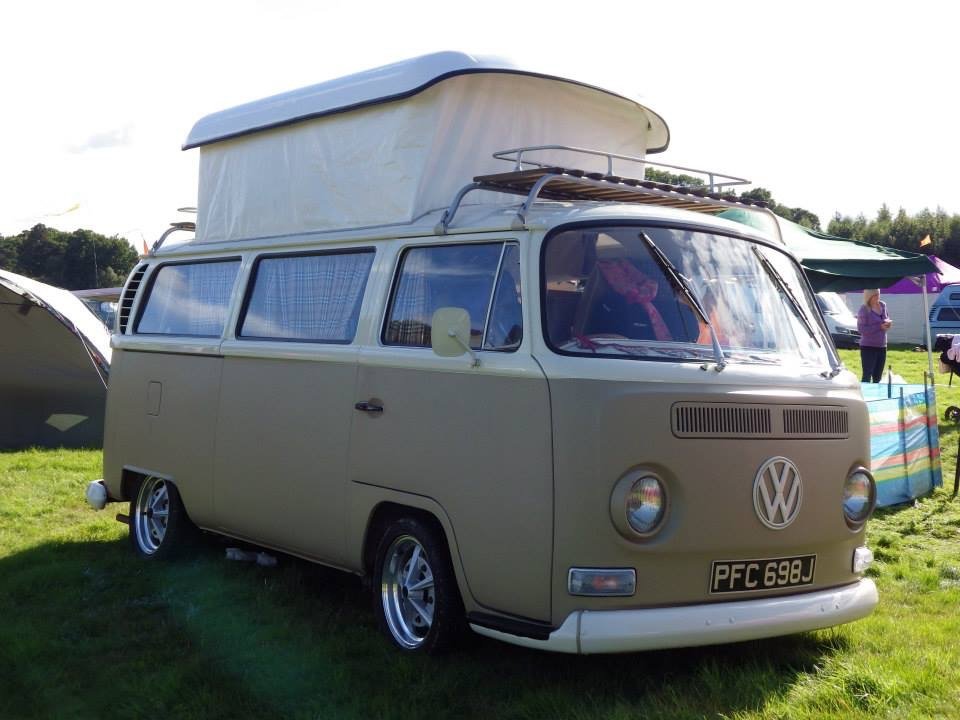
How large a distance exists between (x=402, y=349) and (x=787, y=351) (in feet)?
6.25

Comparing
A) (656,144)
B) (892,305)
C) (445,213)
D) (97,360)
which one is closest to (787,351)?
(445,213)

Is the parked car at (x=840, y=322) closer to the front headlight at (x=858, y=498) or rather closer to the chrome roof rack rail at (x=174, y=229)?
the chrome roof rack rail at (x=174, y=229)

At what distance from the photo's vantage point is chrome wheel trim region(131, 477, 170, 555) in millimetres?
8039

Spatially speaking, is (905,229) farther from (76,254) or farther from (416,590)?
(416,590)

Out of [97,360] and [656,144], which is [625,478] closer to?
[656,144]

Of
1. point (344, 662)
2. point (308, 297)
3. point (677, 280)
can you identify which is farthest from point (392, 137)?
point (344, 662)

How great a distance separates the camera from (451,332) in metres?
5.19

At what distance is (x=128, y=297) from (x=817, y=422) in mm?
5582

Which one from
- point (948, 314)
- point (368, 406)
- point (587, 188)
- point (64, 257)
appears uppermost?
point (64, 257)

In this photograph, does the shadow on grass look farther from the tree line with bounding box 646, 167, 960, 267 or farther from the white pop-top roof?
the tree line with bounding box 646, 167, 960, 267

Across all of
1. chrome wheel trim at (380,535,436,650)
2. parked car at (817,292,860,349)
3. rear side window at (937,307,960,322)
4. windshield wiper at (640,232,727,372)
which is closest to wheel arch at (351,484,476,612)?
chrome wheel trim at (380,535,436,650)

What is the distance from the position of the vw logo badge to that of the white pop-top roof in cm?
237

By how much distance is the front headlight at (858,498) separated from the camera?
5.47 metres

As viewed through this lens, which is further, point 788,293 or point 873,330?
point 873,330
